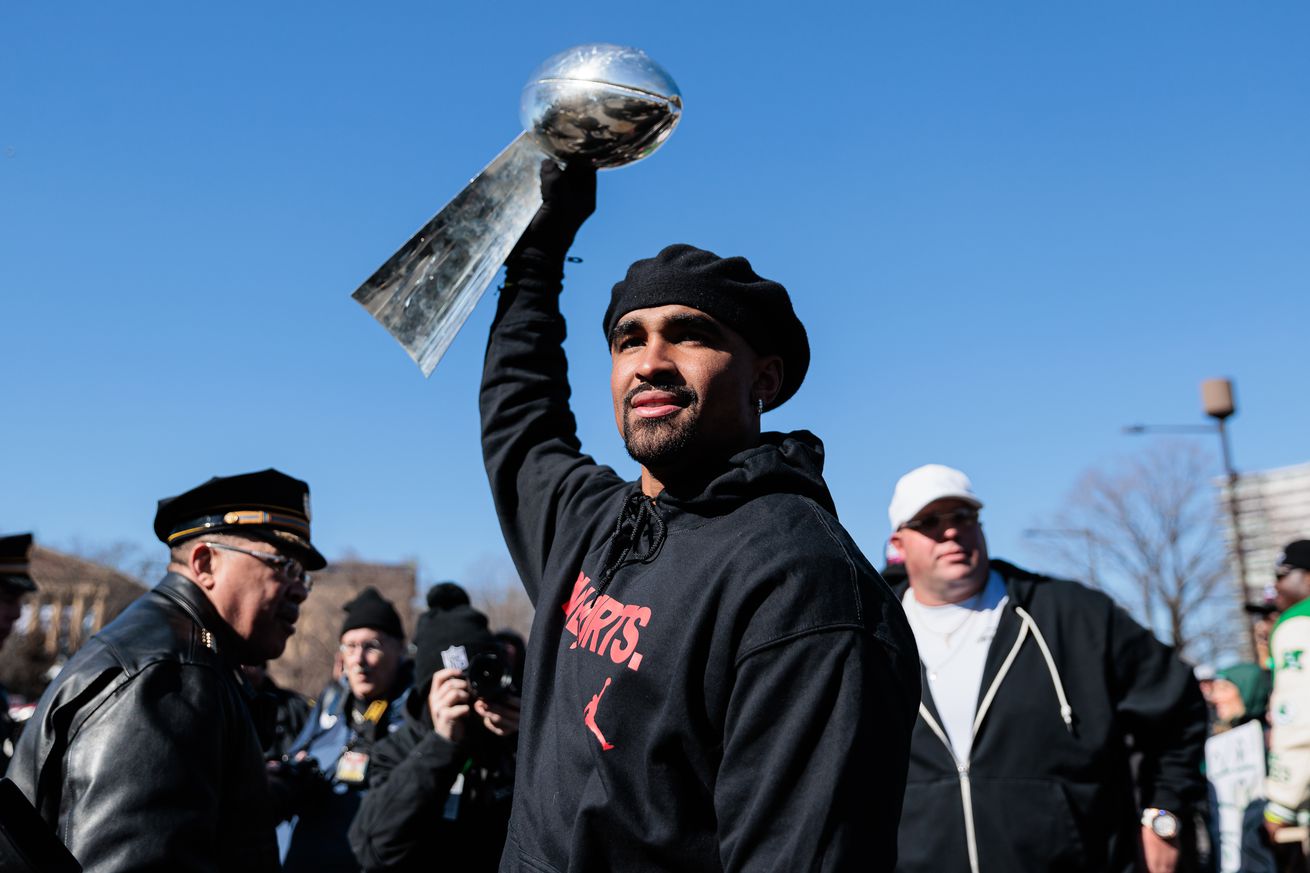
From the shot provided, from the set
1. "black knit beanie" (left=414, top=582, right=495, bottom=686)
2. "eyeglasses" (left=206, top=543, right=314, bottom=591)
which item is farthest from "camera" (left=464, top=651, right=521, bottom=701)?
"eyeglasses" (left=206, top=543, right=314, bottom=591)

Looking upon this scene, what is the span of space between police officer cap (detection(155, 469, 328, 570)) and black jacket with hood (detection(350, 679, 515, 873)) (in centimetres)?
96

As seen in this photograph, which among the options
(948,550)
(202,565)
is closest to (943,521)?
(948,550)

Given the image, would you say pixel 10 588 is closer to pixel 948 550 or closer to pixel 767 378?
pixel 948 550

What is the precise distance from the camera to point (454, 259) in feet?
10.8

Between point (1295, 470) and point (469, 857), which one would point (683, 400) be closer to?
point (469, 857)

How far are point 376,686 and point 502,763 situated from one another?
2.06m

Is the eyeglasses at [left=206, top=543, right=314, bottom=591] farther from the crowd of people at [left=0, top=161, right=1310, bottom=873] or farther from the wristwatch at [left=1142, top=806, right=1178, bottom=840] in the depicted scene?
the wristwatch at [left=1142, top=806, right=1178, bottom=840]

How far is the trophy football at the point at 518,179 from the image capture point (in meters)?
3.15

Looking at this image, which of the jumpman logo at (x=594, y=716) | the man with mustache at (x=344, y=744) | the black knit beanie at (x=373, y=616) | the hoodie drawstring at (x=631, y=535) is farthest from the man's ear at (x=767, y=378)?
the black knit beanie at (x=373, y=616)

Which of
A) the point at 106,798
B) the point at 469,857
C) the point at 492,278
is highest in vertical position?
the point at 492,278

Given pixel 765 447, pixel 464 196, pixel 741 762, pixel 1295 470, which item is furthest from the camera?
pixel 1295 470

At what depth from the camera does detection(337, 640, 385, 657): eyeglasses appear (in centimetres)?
629

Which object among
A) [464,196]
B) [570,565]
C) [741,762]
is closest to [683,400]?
[570,565]

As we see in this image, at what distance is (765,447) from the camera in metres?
2.52
